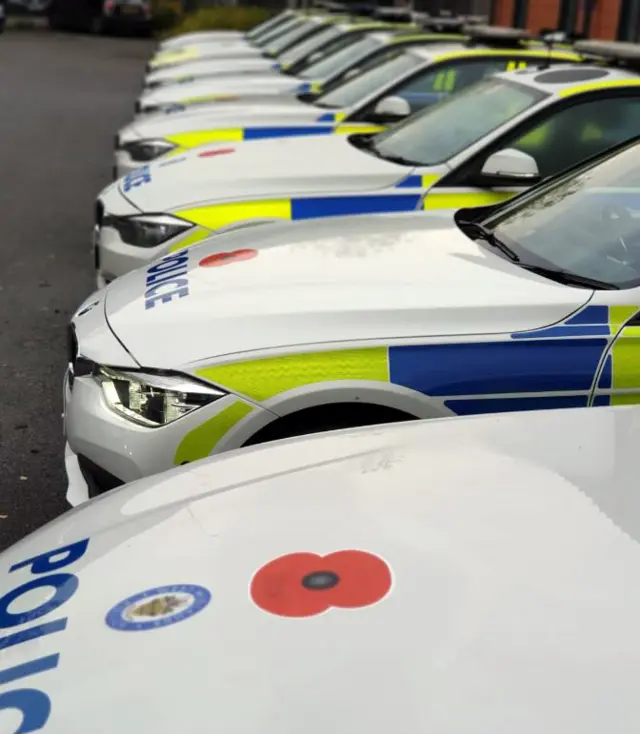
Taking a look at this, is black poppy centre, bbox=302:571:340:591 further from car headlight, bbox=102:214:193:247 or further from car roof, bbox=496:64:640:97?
car roof, bbox=496:64:640:97

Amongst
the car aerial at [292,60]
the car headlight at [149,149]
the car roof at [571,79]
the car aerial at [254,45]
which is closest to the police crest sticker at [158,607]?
the car roof at [571,79]

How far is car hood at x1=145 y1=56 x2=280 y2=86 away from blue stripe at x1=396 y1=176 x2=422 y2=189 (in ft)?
21.4

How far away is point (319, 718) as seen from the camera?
4.41 ft

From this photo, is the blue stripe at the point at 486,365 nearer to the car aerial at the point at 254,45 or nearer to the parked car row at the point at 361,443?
the parked car row at the point at 361,443

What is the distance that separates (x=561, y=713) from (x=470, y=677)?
0.43 ft

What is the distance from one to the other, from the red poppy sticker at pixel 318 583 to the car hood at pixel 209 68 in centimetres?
968

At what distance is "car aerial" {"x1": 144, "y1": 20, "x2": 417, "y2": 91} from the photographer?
1008cm

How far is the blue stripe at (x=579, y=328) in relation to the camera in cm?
272

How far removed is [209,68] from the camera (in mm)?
11414

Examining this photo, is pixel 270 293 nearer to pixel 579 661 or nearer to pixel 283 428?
pixel 283 428

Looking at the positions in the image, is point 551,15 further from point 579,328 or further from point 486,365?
point 486,365

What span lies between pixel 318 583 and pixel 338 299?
137cm

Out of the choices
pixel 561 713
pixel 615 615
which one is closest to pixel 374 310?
pixel 615 615

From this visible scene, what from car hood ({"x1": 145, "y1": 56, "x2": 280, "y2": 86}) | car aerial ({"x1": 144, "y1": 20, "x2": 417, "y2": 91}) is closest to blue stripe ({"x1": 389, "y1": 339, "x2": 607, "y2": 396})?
car aerial ({"x1": 144, "y1": 20, "x2": 417, "y2": 91})
